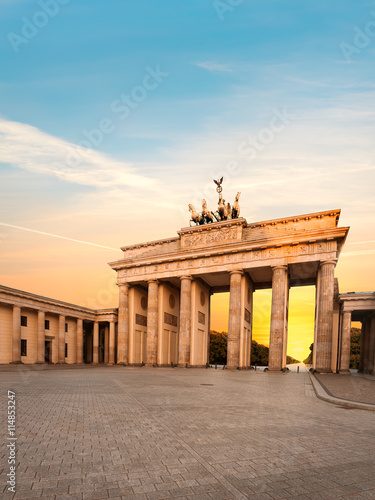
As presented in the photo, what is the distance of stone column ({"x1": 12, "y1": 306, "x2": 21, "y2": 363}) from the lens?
133ft

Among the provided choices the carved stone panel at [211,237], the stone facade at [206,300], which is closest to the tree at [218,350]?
the stone facade at [206,300]

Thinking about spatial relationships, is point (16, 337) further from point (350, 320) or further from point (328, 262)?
point (350, 320)

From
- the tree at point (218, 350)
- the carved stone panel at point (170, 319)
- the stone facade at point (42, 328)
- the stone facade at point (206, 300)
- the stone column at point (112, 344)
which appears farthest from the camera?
the tree at point (218, 350)

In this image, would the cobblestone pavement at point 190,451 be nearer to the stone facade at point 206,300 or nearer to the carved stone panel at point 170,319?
the stone facade at point 206,300

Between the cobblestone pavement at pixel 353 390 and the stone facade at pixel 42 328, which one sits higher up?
the cobblestone pavement at pixel 353 390

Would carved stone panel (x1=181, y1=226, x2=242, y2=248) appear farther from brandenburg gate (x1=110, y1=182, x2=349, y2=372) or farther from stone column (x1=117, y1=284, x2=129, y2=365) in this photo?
stone column (x1=117, y1=284, x2=129, y2=365)

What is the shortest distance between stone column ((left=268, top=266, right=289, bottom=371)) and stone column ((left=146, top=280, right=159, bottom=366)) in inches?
621

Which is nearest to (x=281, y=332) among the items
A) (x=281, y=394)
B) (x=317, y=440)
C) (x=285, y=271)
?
(x=285, y=271)

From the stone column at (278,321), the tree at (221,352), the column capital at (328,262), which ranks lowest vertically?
the tree at (221,352)

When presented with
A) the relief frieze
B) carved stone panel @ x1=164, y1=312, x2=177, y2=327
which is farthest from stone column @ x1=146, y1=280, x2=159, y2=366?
the relief frieze

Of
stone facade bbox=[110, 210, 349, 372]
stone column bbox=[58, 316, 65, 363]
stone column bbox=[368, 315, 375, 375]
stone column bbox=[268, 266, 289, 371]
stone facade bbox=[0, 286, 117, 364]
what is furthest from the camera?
stone column bbox=[58, 316, 65, 363]

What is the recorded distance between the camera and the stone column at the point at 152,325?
43.7m

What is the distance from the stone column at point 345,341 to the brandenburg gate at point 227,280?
1591 millimetres

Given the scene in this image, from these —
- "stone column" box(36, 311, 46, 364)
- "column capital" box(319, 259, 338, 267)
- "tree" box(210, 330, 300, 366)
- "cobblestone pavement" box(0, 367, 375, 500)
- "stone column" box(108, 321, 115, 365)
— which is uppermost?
"column capital" box(319, 259, 338, 267)
